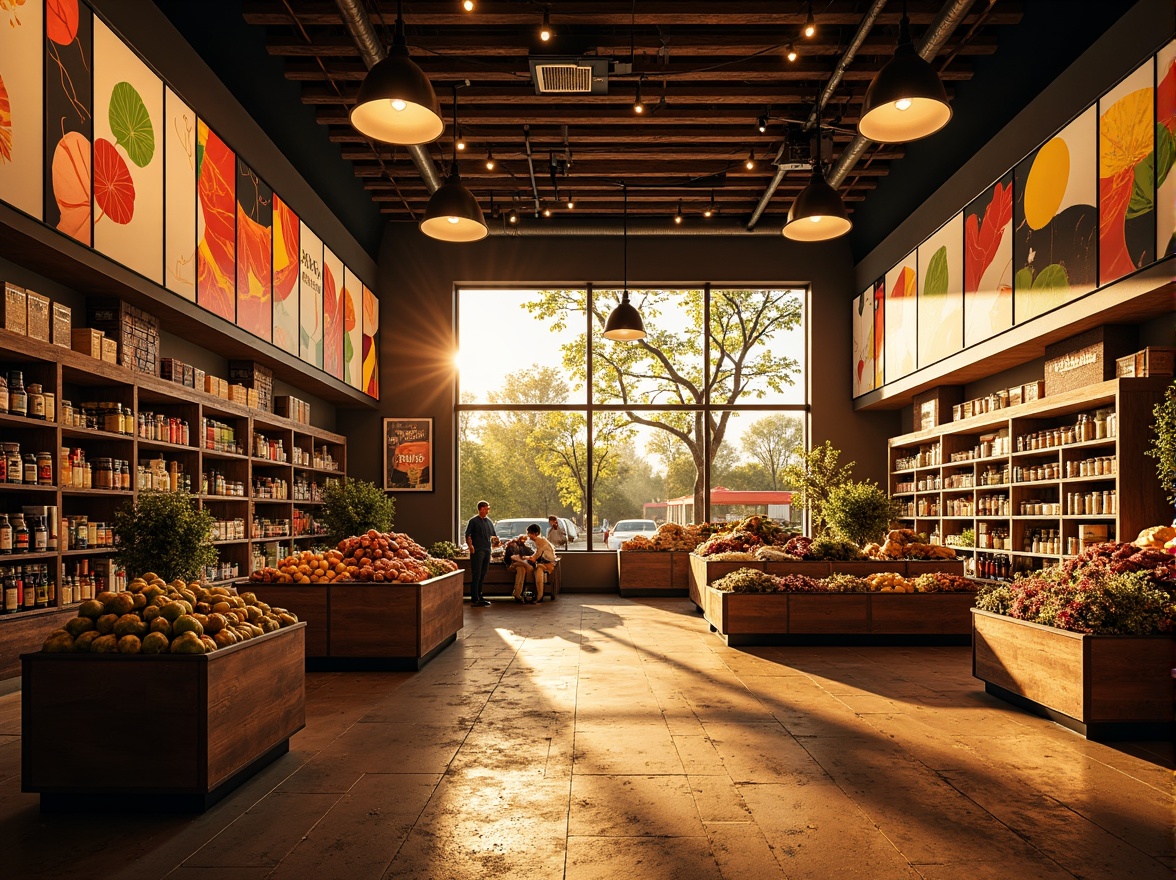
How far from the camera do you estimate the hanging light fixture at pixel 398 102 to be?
526 centimetres

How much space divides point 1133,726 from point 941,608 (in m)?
3.70

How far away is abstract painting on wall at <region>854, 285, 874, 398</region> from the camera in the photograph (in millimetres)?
13883

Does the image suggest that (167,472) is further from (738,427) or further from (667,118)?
(738,427)

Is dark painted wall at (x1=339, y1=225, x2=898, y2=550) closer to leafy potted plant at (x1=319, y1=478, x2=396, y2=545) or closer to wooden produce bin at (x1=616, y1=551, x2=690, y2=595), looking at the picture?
leafy potted plant at (x1=319, y1=478, x2=396, y2=545)

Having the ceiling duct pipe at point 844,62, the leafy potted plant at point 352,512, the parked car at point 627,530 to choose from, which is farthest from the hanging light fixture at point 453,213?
the parked car at point 627,530

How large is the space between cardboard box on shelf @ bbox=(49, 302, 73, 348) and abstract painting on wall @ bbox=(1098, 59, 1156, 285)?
8413 mm

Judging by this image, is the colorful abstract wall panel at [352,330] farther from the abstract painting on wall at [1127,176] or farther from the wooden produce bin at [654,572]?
the abstract painting on wall at [1127,176]

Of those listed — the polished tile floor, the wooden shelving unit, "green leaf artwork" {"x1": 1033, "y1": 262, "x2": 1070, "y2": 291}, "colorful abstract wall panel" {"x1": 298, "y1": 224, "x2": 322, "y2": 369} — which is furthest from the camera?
"colorful abstract wall panel" {"x1": 298, "y1": 224, "x2": 322, "y2": 369}

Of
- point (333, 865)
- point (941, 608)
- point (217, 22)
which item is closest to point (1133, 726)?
point (941, 608)

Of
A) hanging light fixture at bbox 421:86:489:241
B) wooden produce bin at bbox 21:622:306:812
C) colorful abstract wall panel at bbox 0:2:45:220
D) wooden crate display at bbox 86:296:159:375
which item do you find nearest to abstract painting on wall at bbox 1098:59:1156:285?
hanging light fixture at bbox 421:86:489:241

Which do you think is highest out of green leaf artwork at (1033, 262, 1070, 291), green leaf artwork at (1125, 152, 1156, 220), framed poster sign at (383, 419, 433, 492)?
green leaf artwork at (1125, 152, 1156, 220)

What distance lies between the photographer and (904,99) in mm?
5262

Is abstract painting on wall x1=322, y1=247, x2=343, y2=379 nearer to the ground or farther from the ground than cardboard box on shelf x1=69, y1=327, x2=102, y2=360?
farther from the ground

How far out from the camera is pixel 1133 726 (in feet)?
15.7
